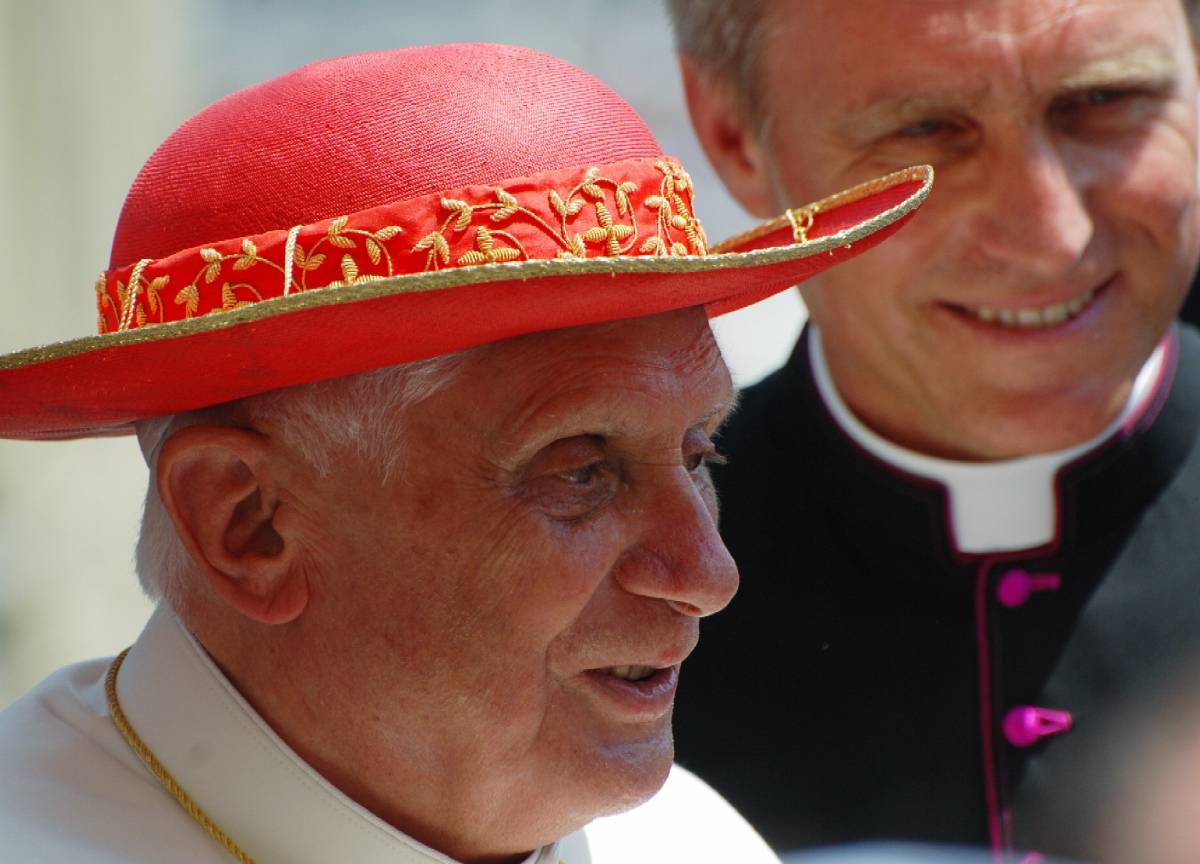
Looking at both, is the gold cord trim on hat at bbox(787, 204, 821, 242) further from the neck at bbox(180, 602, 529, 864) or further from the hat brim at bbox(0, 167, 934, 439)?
the neck at bbox(180, 602, 529, 864)

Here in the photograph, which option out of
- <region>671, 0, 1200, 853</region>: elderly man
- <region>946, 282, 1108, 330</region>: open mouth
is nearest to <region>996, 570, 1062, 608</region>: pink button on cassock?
<region>671, 0, 1200, 853</region>: elderly man

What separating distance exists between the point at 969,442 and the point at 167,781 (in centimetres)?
188

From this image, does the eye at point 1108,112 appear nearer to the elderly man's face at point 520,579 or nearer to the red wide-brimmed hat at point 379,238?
the red wide-brimmed hat at point 379,238

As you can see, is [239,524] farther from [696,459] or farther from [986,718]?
[986,718]

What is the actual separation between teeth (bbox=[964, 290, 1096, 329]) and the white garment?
167cm

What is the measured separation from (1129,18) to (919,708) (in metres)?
1.42

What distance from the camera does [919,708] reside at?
11.1 ft

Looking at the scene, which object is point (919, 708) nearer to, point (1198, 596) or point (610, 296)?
point (1198, 596)

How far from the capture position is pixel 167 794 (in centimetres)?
235

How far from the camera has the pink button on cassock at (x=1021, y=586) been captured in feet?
11.3

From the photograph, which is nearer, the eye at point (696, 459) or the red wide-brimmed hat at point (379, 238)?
the red wide-brimmed hat at point (379, 238)

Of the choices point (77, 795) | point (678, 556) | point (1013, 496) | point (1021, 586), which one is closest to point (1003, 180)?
point (1013, 496)

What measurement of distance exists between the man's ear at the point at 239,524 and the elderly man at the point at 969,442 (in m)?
1.35

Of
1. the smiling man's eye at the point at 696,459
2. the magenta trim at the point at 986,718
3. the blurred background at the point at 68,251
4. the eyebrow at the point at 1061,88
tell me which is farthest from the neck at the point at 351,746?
the blurred background at the point at 68,251
